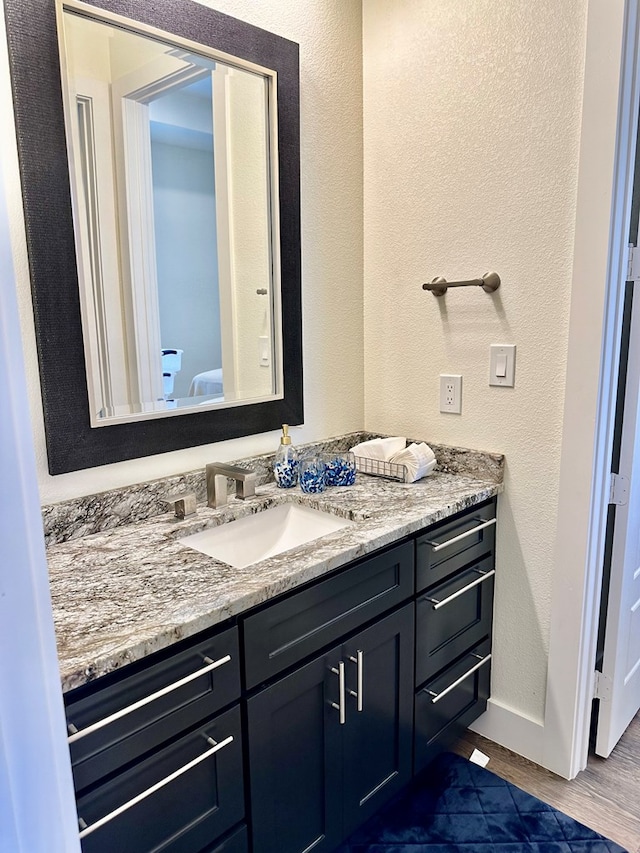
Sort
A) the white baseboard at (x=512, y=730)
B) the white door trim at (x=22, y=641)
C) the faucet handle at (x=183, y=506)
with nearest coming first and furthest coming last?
the white door trim at (x=22, y=641) < the faucet handle at (x=183, y=506) < the white baseboard at (x=512, y=730)

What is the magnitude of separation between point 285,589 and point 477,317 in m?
1.04

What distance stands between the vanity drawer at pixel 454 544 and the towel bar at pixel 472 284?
639 millimetres

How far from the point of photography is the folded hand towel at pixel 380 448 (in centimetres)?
187

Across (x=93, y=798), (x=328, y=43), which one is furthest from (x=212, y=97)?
(x=93, y=798)

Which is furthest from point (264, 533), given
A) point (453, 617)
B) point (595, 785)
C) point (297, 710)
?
point (595, 785)

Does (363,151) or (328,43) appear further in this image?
(363,151)

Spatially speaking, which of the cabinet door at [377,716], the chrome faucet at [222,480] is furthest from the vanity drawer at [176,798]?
the chrome faucet at [222,480]

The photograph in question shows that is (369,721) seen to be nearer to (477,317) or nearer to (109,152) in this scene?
(477,317)

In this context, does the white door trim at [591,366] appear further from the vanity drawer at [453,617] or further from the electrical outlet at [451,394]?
the electrical outlet at [451,394]

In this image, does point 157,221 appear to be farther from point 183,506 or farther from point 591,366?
point 591,366

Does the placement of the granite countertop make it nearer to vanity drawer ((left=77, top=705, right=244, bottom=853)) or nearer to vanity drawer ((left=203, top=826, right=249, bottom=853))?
vanity drawer ((left=77, top=705, right=244, bottom=853))

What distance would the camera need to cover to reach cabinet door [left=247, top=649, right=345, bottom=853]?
117cm

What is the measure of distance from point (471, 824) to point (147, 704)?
1.13m

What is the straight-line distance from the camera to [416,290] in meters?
1.90
